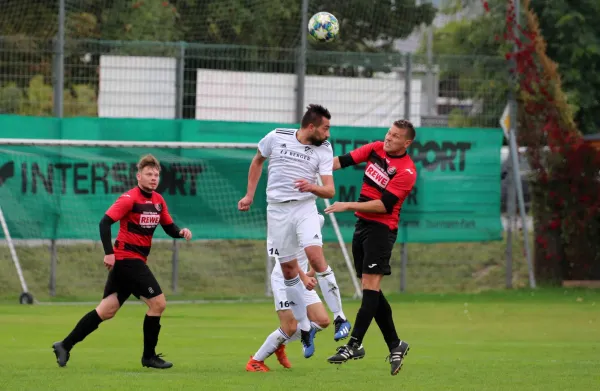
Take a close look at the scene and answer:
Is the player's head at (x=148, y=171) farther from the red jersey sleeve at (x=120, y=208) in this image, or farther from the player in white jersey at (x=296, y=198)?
the player in white jersey at (x=296, y=198)

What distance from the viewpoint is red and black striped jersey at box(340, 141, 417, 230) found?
421 inches

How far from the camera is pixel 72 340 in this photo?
1081cm

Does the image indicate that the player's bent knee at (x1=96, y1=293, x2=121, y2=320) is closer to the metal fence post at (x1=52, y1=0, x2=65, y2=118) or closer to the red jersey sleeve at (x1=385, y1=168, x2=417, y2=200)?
the red jersey sleeve at (x1=385, y1=168, x2=417, y2=200)

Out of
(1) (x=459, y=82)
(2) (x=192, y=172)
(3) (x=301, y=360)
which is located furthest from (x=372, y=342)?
(1) (x=459, y=82)

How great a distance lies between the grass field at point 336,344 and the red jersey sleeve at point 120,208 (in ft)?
4.29

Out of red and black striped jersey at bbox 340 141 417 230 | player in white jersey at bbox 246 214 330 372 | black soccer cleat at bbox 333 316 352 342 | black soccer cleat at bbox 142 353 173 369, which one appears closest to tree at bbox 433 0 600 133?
red and black striped jersey at bbox 340 141 417 230

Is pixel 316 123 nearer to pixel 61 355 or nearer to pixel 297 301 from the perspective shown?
pixel 297 301

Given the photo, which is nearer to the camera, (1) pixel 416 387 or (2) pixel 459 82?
(1) pixel 416 387

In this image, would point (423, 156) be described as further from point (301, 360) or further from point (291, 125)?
point (301, 360)

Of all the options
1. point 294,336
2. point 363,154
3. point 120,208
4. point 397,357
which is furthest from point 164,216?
point 397,357

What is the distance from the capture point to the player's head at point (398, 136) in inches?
421

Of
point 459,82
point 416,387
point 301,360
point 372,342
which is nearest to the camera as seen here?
point 416,387

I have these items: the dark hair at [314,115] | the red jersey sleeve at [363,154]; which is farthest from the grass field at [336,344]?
the dark hair at [314,115]

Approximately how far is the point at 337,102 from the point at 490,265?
4.45 meters
